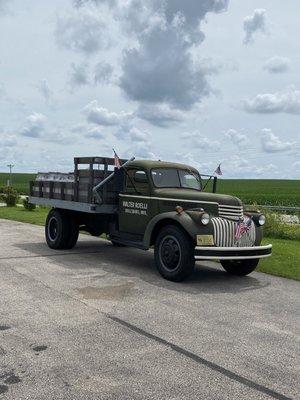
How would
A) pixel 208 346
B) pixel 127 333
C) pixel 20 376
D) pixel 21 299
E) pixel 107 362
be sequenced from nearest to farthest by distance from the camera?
pixel 20 376 < pixel 107 362 < pixel 208 346 < pixel 127 333 < pixel 21 299

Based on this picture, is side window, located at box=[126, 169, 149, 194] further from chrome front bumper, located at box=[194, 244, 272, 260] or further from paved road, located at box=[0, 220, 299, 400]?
chrome front bumper, located at box=[194, 244, 272, 260]

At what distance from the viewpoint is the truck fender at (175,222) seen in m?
7.68

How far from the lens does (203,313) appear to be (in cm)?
609

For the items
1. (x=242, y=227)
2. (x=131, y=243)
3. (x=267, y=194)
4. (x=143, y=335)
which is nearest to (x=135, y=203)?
(x=131, y=243)

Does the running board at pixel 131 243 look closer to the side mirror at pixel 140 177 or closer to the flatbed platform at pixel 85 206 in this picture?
the flatbed platform at pixel 85 206

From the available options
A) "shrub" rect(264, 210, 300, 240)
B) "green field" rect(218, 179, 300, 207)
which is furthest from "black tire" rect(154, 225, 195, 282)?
"green field" rect(218, 179, 300, 207)

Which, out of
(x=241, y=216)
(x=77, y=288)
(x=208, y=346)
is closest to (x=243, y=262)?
(x=241, y=216)

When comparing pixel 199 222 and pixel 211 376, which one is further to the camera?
pixel 199 222

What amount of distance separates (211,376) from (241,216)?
454 cm

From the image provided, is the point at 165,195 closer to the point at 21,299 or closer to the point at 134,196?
the point at 134,196

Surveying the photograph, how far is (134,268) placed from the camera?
9.08 metres

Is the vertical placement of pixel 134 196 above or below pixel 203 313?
above

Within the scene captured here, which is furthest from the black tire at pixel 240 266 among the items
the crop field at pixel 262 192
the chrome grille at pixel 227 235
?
the crop field at pixel 262 192

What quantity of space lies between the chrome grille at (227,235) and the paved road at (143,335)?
69cm
